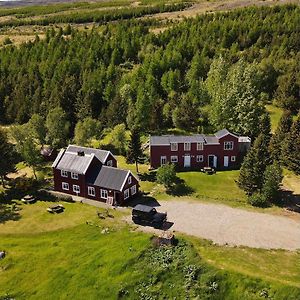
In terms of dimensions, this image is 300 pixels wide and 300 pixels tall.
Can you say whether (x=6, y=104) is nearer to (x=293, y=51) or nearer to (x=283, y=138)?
(x=283, y=138)

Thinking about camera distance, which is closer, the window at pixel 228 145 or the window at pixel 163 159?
the window at pixel 228 145

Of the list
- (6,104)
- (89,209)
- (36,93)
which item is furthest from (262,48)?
(89,209)

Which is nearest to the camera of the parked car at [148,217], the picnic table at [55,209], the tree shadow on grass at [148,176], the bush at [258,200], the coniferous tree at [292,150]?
the parked car at [148,217]

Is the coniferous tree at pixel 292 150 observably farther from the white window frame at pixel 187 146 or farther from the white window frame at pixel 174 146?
the white window frame at pixel 174 146

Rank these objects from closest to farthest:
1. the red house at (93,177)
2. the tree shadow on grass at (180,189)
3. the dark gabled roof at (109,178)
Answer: the dark gabled roof at (109,178) → the red house at (93,177) → the tree shadow on grass at (180,189)

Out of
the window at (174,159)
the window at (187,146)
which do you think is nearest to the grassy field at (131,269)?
the window at (174,159)

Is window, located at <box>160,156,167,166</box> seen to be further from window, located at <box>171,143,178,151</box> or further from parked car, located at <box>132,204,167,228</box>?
parked car, located at <box>132,204,167,228</box>

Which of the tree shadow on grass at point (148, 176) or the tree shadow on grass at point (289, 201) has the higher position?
the tree shadow on grass at point (289, 201)

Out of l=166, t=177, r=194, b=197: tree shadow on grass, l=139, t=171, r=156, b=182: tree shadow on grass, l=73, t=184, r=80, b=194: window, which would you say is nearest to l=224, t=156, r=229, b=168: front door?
l=166, t=177, r=194, b=197: tree shadow on grass
